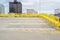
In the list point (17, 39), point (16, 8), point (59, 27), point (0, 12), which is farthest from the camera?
point (16, 8)

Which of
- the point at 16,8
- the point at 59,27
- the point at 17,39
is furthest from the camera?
the point at 16,8

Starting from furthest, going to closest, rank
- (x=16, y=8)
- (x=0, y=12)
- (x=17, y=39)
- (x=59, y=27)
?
(x=16, y=8)
(x=0, y=12)
(x=59, y=27)
(x=17, y=39)

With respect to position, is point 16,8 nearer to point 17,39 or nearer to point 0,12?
point 0,12

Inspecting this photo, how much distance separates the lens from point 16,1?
58406mm

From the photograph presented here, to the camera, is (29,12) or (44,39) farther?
(29,12)

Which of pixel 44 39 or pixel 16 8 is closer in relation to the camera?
pixel 44 39

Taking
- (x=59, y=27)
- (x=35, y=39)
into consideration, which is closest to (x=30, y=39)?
(x=35, y=39)

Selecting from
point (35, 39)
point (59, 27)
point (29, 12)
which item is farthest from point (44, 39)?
point (29, 12)

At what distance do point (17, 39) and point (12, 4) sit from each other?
4635 cm

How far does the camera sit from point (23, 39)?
12.8 meters

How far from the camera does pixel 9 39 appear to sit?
12750 mm

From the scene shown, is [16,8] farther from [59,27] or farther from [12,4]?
[59,27]

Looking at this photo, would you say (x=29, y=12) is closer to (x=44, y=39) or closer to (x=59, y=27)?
(x=59, y=27)

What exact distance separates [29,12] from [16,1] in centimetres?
616
